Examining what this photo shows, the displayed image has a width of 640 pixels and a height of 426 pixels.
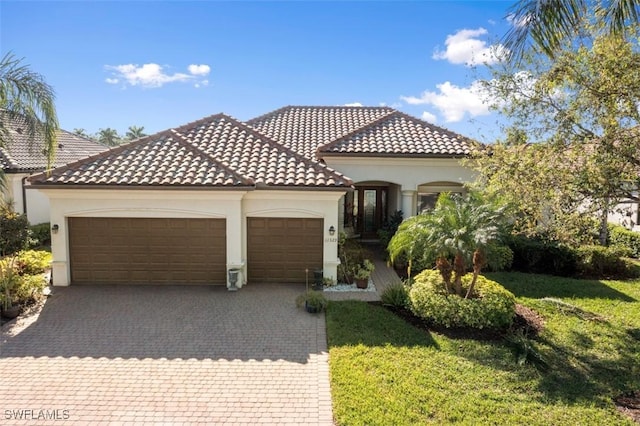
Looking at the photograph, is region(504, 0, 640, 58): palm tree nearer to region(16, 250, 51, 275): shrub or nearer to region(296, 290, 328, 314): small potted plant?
region(296, 290, 328, 314): small potted plant

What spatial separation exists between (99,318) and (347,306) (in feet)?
22.4

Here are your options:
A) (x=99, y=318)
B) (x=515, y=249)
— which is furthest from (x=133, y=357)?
(x=515, y=249)

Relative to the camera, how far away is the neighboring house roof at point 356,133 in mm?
18062

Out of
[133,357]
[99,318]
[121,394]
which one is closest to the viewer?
[121,394]

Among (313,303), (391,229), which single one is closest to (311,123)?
(391,229)

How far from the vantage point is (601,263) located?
15.9 m

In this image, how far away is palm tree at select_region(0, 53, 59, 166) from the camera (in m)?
10.8

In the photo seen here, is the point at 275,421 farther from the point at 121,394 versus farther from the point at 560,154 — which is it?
the point at 560,154

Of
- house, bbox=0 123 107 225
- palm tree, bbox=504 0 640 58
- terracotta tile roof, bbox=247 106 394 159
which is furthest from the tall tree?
house, bbox=0 123 107 225

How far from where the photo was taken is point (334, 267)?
1395 cm

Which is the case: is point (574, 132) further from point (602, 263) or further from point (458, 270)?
point (602, 263)

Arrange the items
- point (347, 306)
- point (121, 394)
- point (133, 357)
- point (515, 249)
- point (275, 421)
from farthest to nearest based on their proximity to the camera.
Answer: point (515, 249), point (347, 306), point (133, 357), point (121, 394), point (275, 421)

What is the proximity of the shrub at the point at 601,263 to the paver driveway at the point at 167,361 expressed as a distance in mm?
11439

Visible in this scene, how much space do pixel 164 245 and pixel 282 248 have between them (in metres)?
3.93
